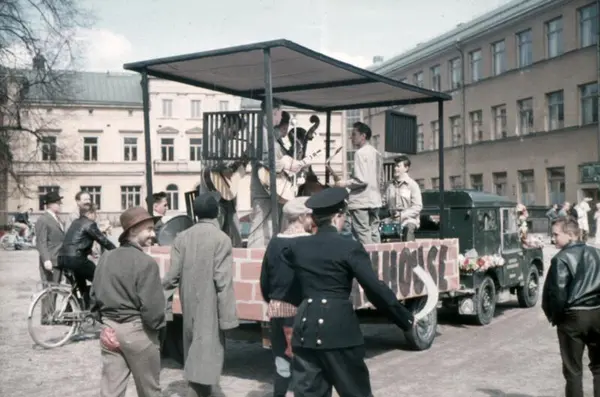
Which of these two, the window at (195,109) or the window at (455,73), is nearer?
the window at (455,73)

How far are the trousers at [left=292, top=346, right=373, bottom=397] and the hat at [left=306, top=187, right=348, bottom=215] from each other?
896mm

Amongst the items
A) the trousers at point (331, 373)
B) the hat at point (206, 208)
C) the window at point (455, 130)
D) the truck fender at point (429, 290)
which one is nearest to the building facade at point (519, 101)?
the window at point (455, 130)

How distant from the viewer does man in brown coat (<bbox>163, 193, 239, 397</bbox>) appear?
629cm

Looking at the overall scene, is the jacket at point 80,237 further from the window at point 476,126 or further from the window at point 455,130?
the window at point 455,130

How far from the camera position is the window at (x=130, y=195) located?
219 feet

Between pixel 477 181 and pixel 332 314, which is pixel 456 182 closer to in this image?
pixel 477 181

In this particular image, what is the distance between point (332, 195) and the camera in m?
4.98

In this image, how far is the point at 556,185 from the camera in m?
36.2

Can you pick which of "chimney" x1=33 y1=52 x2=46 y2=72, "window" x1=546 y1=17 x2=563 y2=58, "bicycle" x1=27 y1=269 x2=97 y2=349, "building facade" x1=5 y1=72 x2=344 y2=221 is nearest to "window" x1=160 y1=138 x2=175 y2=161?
"building facade" x1=5 y1=72 x2=344 y2=221

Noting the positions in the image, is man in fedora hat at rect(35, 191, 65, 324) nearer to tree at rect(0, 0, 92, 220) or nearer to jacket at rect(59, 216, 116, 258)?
jacket at rect(59, 216, 116, 258)

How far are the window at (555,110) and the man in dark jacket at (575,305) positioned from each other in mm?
31680

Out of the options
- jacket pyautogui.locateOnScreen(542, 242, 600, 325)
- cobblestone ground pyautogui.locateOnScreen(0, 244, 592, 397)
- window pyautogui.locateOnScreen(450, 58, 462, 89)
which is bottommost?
cobblestone ground pyautogui.locateOnScreen(0, 244, 592, 397)

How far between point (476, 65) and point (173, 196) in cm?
3306

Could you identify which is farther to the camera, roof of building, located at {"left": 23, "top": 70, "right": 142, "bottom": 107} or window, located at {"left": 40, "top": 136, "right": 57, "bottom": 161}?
roof of building, located at {"left": 23, "top": 70, "right": 142, "bottom": 107}
